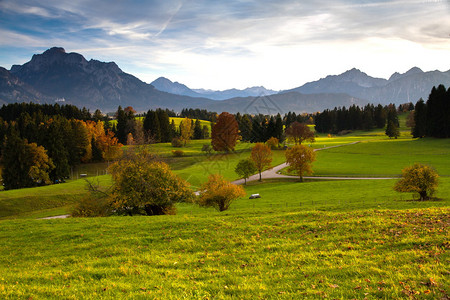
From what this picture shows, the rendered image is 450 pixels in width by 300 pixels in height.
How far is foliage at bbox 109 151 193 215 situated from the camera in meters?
29.3

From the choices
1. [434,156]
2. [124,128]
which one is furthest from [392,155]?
[124,128]

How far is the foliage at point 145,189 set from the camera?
1153 inches

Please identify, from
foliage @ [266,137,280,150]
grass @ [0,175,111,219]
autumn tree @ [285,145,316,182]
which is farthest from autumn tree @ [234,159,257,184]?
foliage @ [266,137,280,150]

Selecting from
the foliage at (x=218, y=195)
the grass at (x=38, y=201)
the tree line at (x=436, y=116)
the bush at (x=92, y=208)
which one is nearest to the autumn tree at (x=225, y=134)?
the foliage at (x=218, y=195)

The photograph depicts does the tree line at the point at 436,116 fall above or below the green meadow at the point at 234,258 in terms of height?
above

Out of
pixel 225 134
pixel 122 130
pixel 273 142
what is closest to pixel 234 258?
pixel 225 134

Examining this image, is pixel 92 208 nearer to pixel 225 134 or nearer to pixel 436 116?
pixel 225 134

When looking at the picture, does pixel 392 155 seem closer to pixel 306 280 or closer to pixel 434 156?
pixel 434 156

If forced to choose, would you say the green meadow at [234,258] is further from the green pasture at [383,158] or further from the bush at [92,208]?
the green pasture at [383,158]

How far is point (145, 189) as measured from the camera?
2944 cm

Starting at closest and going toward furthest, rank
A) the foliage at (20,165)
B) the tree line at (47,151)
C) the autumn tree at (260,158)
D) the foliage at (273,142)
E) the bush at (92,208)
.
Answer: the bush at (92,208)
the foliage at (20,165)
the tree line at (47,151)
the autumn tree at (260,158)
the foliage at (273,142)

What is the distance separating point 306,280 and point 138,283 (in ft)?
18.9

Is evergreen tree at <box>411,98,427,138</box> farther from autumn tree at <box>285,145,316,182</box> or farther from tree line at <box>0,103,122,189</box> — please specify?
tree line at <box>0,103,122,189</box>

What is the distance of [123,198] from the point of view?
29.0m
